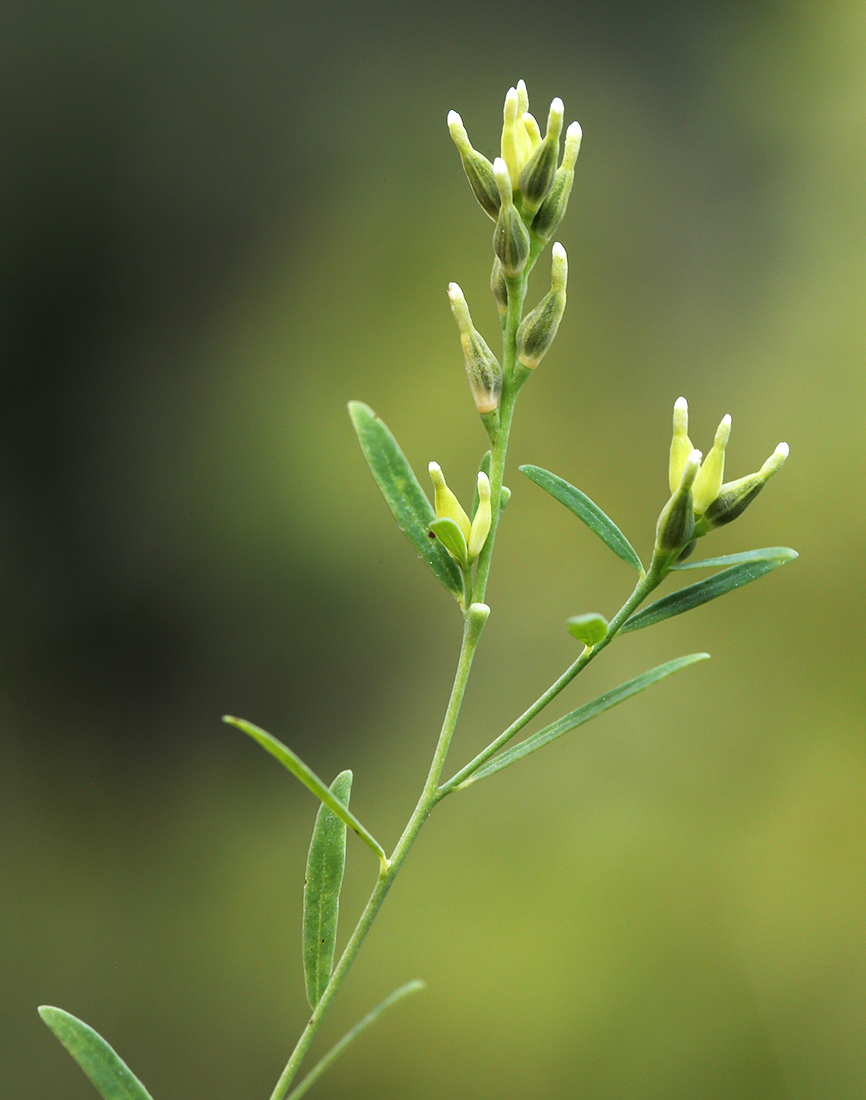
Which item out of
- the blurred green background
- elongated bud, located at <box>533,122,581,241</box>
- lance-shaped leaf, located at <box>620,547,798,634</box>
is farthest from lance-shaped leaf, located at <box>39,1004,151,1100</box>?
the blurred green background

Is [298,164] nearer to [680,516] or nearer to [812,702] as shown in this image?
[812,702]

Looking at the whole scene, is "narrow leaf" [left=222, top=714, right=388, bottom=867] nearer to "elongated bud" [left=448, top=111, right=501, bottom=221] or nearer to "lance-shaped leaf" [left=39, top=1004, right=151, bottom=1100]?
"lance-shaped leaf" [left=39, top=1004, right=151, bottom=1100]

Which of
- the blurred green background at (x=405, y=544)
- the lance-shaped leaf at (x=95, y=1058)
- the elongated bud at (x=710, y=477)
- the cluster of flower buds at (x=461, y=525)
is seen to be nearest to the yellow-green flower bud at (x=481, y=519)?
the cluster of flower buds at (x=461, y=525)

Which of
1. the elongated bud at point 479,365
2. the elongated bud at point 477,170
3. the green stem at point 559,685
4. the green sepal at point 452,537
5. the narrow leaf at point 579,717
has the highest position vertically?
the elongated bud at point 477,170

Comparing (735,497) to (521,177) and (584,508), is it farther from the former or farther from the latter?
(521,177)

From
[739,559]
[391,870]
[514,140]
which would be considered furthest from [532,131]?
[391,870]

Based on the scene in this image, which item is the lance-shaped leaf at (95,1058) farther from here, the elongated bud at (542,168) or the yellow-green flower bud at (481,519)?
the elongated bud at (542,168)
